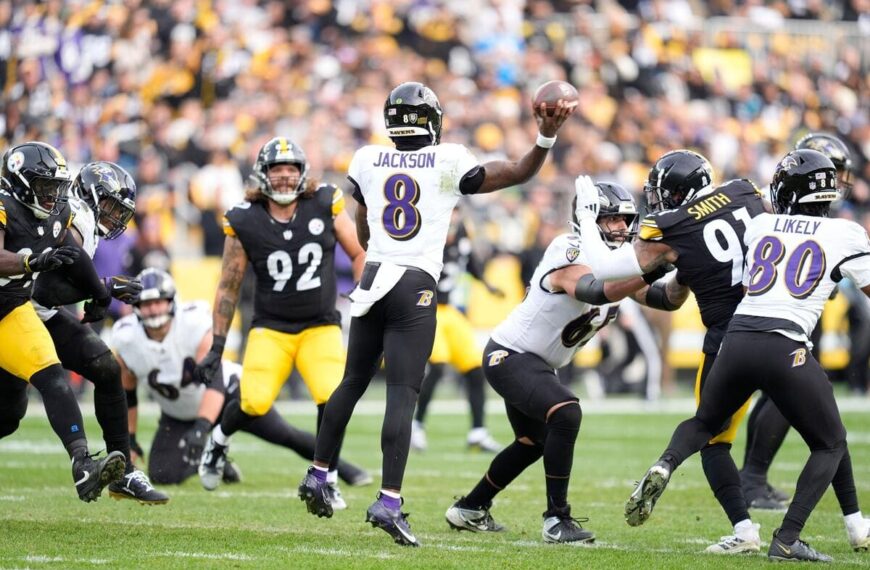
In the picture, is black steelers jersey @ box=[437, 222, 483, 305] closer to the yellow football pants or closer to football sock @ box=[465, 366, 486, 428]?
football sock @ box=[465, 366, 486, 428]

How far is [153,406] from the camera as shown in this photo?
14.2m

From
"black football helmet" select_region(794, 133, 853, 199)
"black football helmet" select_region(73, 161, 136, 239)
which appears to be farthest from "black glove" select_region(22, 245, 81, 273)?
"black football helmet" select_region(794, 133, 853, 199)

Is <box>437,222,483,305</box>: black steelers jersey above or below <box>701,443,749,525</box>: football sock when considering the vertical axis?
above

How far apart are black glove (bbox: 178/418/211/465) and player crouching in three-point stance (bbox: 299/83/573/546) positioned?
2.42 meters

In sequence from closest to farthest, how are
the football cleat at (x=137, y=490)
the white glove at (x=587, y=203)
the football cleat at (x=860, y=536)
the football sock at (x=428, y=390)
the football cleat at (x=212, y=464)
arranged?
1. the football cleat at (x=860, y=536)
2. the white glove at (x=587, y=203)
3. the football cleat at (x=137, y=490)
4. the football cleat at (x=212, y=464)
5. the football sock at (x=428, y=390)

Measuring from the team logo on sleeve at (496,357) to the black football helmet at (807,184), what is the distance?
152 cm

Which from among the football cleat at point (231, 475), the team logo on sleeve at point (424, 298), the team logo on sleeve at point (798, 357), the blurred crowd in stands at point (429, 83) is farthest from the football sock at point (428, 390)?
the team logo on sleeve at point (798, 357)

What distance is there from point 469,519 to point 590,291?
4.62 feet

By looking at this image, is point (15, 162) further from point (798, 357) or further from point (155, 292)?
point (798, 357)

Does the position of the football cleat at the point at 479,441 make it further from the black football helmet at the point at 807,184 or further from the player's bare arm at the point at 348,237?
the black football helmet at the point at 807,184

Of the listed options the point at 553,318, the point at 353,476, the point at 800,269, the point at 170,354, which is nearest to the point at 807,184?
the point at 800,269

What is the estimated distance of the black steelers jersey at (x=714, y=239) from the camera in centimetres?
580

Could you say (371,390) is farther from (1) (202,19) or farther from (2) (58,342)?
(2) (58,342)

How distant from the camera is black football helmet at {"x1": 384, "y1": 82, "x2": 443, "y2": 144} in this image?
5957mm
